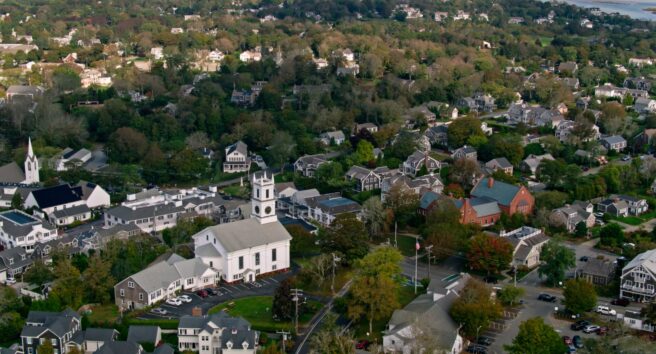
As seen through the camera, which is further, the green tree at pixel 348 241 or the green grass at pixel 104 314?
the green tree at pixel 348 241

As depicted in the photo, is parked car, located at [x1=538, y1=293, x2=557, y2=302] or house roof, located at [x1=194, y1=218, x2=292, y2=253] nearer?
parked car, located at [x1=538, y1=293, x2=557, y2=302]

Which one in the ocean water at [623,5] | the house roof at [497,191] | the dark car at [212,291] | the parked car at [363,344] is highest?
the parked car at [363,344]

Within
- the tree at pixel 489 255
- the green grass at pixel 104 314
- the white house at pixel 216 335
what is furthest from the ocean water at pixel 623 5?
the white house at pixel 216 335

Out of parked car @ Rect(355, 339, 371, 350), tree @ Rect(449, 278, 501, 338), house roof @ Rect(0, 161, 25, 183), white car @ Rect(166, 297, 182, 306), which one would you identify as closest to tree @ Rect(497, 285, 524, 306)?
tree @ Rect(449, 278, 501, 338)

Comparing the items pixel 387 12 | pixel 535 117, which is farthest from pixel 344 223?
pixel 387 12

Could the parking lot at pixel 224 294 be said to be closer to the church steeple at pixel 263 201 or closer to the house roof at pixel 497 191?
the church steeple at pixel 263 201

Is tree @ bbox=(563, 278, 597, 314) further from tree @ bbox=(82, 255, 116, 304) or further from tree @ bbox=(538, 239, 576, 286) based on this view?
tree @ bbox=(82, 255, 116, 304)

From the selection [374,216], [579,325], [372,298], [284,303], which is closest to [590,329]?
[579,325]
